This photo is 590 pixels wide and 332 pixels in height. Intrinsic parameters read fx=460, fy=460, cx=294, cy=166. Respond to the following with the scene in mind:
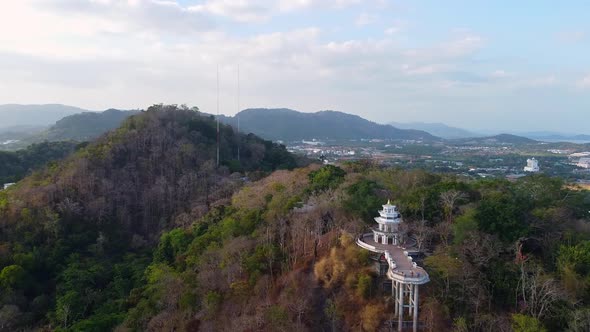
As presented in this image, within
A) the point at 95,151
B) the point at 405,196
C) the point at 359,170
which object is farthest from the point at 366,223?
the point at 95,151

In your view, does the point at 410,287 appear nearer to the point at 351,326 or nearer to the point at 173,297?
the point at 351,326

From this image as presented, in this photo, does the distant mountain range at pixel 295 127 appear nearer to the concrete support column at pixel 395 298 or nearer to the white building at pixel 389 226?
the white building at pixel 389 226

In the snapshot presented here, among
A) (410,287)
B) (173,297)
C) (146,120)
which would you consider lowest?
(173,297)

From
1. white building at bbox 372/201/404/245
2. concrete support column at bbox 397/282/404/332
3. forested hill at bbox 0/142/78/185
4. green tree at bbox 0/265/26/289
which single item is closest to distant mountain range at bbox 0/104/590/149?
forested hill at bbox 0/142/78/185

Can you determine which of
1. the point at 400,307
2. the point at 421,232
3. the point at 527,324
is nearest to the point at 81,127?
the point at 421,232

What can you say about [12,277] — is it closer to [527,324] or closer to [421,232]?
[421,232]

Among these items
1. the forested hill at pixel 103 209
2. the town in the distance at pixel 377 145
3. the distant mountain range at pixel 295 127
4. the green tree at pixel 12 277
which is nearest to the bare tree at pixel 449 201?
the forested hill at pixel 103 209
